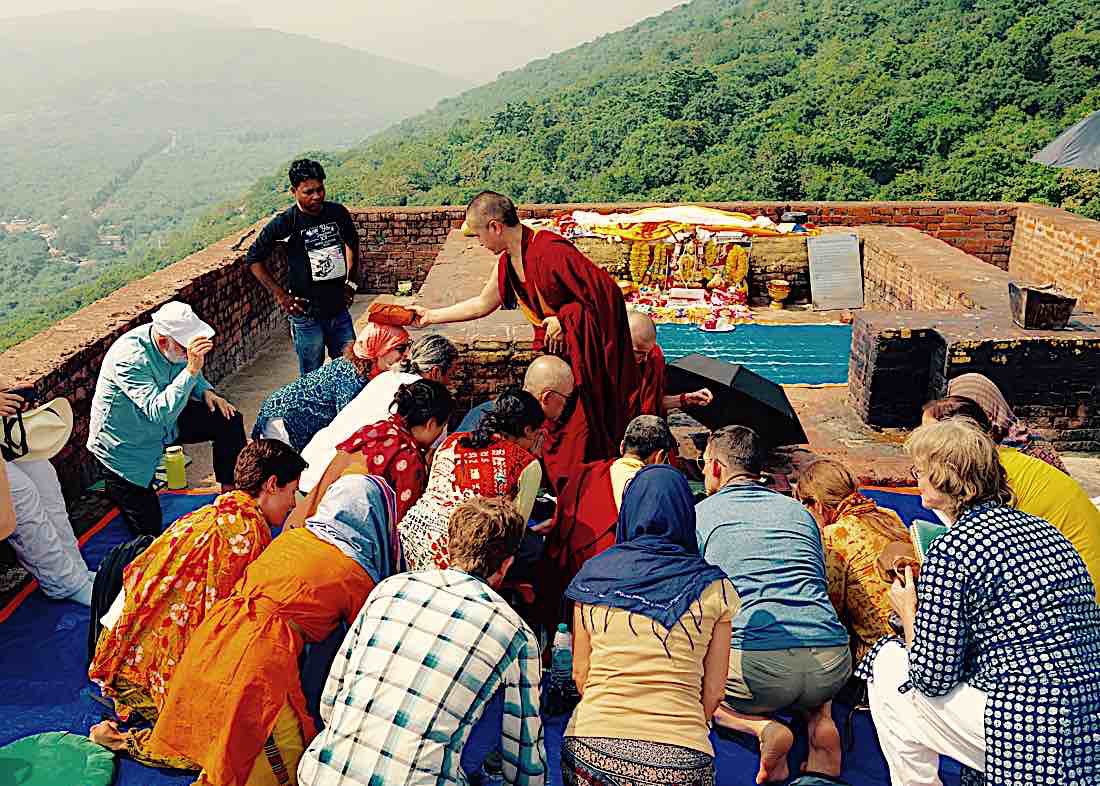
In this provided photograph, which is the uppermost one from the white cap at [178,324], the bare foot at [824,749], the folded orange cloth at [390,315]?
the white cap at [178,324]

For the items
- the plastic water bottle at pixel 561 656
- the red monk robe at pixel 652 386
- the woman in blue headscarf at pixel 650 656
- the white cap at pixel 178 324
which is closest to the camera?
the woman in blue headscarf at pixel 650 656

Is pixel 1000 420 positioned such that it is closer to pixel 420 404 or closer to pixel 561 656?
pixel 561 656

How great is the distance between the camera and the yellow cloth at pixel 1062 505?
3088 millimetres

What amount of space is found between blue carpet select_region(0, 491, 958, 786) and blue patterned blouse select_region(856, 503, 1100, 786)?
704mm

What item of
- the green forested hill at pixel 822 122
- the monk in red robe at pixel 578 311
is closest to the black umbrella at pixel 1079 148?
the monk in red robe at pixel 578 311

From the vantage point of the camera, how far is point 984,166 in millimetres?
17172

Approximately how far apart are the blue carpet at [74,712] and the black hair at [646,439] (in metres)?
0.95

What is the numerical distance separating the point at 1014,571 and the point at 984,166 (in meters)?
17.0

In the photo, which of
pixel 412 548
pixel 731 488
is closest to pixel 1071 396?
pixel 731 488

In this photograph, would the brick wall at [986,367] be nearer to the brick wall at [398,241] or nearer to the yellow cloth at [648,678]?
the yellow cloth at [648,678]

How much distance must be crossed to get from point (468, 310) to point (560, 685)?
2.30 meters

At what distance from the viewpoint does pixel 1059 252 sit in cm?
911

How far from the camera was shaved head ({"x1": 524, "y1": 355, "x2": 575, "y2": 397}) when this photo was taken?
3941mm

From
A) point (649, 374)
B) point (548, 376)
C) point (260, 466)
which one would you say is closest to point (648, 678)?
point (260, 466)
